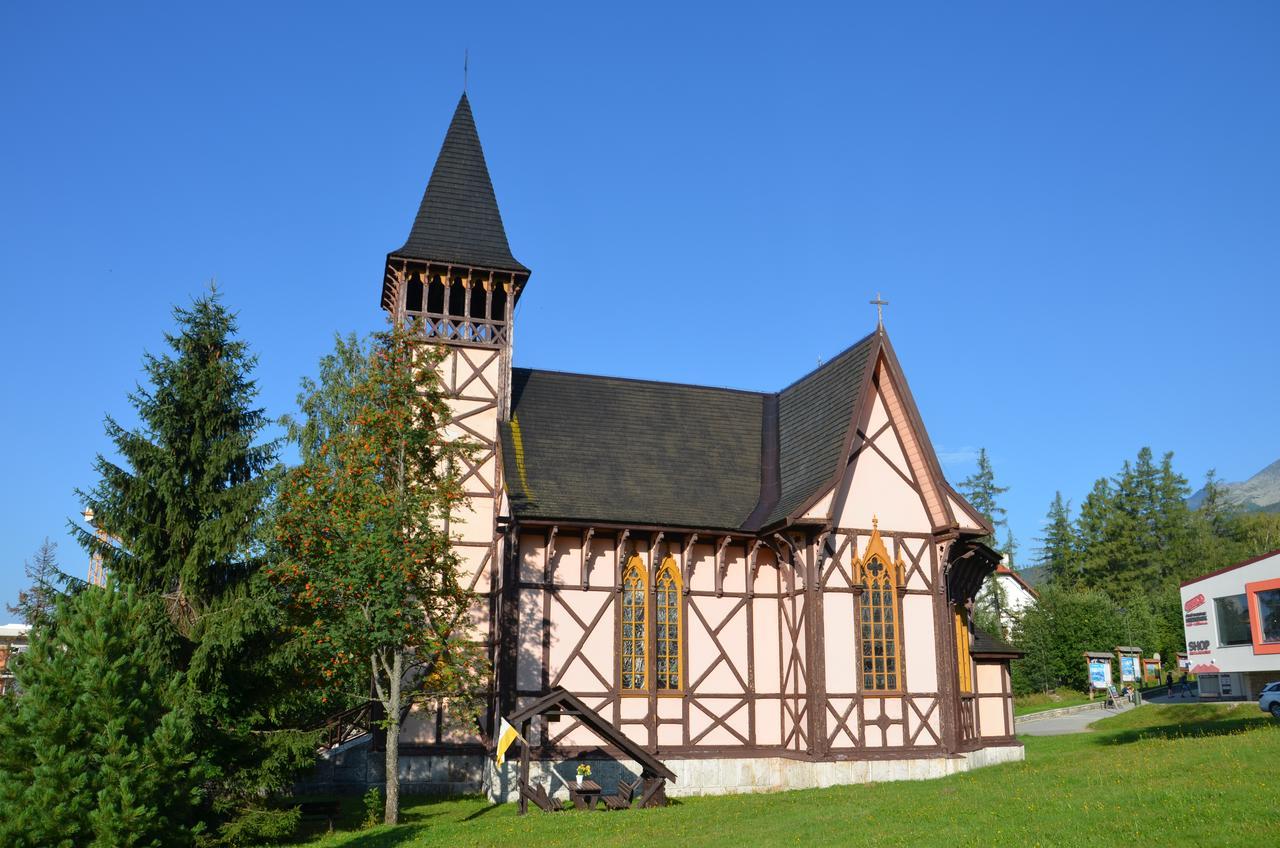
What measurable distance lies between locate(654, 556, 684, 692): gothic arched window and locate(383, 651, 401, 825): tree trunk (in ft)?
21.0

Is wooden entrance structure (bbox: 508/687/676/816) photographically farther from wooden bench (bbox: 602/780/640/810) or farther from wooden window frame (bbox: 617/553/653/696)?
wooden window frame (bbox: 617/553/653/696)

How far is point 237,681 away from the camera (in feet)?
62.0

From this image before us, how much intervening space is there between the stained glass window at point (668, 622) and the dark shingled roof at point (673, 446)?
1.41m

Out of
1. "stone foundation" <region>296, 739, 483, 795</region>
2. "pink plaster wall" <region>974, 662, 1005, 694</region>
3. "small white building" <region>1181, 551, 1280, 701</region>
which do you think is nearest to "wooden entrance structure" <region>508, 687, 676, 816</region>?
"stone foundation" <region>296, 739, 483, 795</region>

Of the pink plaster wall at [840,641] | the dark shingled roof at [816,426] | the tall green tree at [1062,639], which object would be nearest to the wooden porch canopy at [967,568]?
the pink plaster wall at [840,641]

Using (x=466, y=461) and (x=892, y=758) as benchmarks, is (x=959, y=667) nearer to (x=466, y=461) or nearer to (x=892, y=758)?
(x=892, y=758)

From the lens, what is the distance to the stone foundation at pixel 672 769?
74.9 feet

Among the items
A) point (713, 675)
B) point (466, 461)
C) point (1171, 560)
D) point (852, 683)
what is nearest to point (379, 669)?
point (466, 461)

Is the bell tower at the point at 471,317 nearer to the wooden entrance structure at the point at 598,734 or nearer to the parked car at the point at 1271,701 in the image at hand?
the wooden entrance structure at the point at 598,734

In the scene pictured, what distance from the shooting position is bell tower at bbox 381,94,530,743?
1005 inches

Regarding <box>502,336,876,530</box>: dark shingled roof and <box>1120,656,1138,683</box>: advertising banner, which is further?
<box>1120,656,1138,683</box>: advertising banner

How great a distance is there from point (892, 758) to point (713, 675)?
14.6 feet

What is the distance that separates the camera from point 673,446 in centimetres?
2755

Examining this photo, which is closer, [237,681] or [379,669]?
[237,681]
